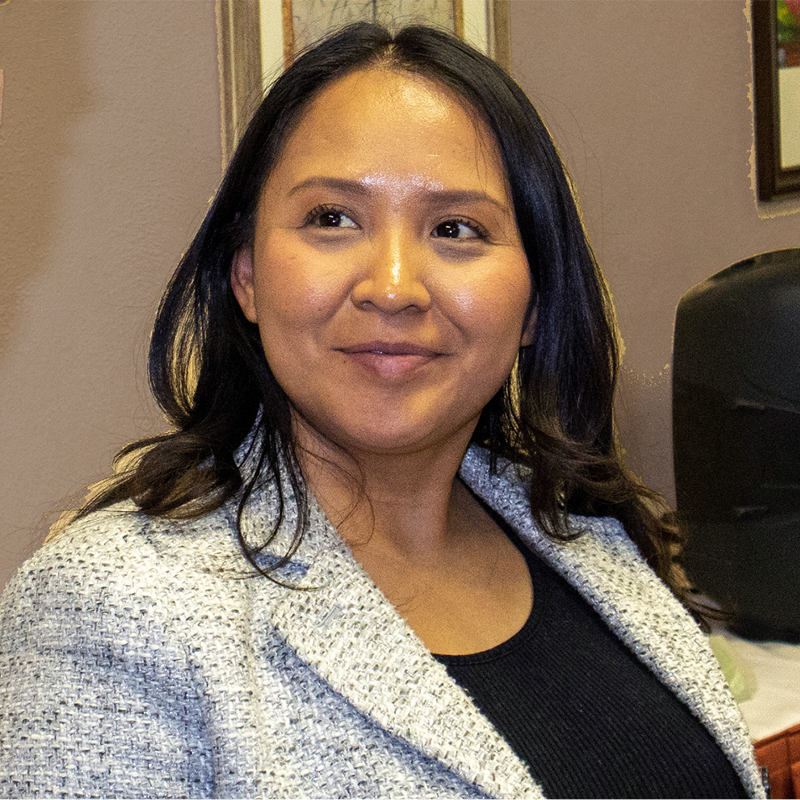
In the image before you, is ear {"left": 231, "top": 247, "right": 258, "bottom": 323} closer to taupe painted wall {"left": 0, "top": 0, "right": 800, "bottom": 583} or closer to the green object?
taupe painted wall {"left": 0, "top": 0, "right": 800, "bottom": 583}

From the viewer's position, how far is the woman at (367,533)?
747 millimetres

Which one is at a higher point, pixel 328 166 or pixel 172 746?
pixel 328 166

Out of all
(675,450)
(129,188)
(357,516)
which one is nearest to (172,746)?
(357,516)

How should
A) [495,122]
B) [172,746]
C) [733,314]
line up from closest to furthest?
[172,746], [495,122], [733,314]

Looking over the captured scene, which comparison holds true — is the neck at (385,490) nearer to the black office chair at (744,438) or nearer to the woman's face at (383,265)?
the woman's face at (383,265)

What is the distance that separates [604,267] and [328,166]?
1055 mm

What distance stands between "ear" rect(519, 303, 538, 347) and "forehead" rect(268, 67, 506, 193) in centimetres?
17

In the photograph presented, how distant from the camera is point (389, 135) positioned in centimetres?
88

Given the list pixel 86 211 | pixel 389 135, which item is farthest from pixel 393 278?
pixel 86 211

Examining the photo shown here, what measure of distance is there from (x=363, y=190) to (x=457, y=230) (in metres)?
0.10

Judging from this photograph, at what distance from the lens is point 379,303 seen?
848mm

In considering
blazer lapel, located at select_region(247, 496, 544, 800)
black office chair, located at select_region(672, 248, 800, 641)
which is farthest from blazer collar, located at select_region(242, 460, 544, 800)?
black office chair, located at select_region(672, 248, 800, 641)

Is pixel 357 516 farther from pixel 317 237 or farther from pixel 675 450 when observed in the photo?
pixel 675 450

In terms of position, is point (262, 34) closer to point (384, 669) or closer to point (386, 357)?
point (386, 357)
